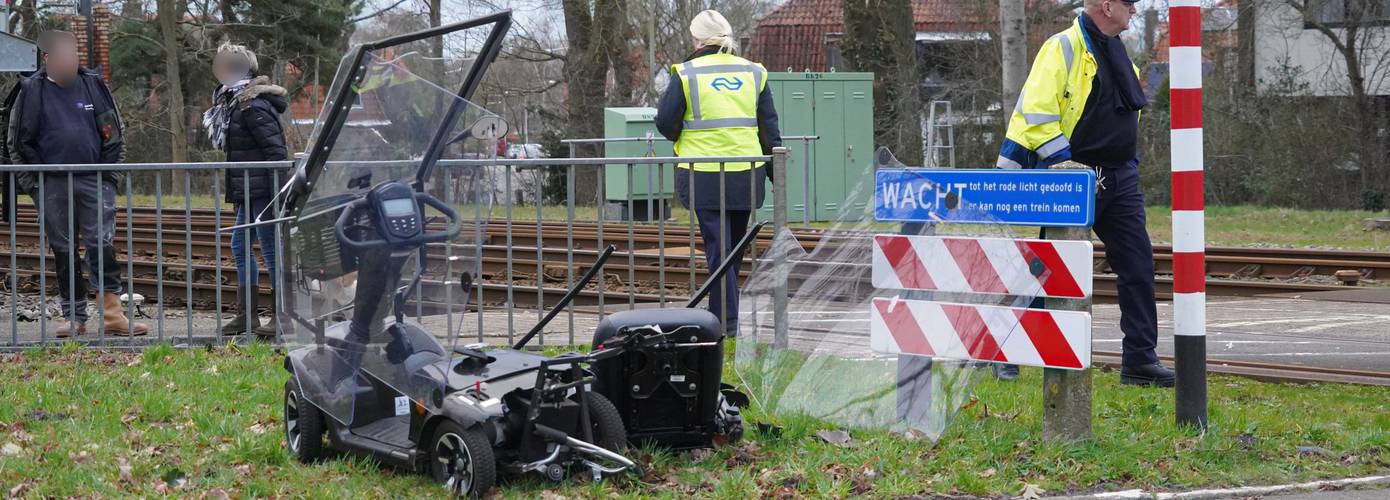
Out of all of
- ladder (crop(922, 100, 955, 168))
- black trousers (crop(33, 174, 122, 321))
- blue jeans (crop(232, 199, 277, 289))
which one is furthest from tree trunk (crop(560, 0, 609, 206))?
black trousers (crop(33, 174, 122, 321))

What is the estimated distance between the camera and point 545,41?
120ft

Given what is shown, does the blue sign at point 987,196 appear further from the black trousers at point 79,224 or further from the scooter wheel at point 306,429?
the black trousers at point 79,224

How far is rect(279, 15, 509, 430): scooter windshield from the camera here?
16.6 feet

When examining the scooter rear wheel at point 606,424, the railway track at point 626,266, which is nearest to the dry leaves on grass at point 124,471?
the scooter rear wheel at point 606,424

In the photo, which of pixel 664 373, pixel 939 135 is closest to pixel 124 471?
pixel 664 373

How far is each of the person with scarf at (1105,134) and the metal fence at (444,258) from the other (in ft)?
4.35

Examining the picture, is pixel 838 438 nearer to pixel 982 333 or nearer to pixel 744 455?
pixel 744 455

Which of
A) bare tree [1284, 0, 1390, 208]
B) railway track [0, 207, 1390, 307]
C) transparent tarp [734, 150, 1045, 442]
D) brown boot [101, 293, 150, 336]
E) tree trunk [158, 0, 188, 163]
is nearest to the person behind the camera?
transparent tarp [734, 150, 1045, 442]

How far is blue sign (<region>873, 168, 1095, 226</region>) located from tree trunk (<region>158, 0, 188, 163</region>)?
32.1m

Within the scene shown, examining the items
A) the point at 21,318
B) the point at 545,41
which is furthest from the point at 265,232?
the point at 545,41

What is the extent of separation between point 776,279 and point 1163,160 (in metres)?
25.7

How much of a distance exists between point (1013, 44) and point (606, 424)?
12.0m

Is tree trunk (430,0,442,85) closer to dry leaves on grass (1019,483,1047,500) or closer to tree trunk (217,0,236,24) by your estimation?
dry leaves on grass (1019,483,1047,500)

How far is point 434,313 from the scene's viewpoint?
5.11 meters
